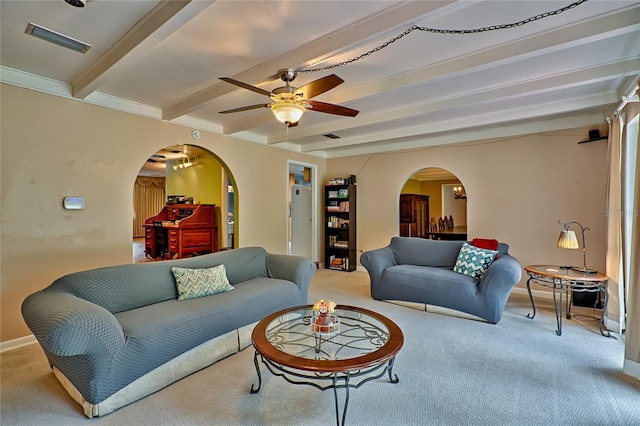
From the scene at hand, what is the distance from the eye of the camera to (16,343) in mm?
2988

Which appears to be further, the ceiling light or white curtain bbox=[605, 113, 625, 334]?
white curtain bbox=[605, 113, 625, 334]

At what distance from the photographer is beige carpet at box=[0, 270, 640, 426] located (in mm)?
1873

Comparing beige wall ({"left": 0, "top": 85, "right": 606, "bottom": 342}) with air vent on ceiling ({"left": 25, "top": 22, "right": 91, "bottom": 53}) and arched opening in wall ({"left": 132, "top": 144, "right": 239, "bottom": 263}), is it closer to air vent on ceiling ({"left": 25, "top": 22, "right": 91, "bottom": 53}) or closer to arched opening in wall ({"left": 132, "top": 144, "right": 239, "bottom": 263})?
air vent on ceiling ({"left": 25, "top": 22, "right": 91, "bottom": 53})

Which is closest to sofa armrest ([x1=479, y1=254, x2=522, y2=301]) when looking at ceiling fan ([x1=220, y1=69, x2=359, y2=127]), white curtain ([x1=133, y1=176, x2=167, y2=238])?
ceiling fan ([x1=220, y1=69, x2=359, y2=127])

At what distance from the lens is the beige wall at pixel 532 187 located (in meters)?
4.25

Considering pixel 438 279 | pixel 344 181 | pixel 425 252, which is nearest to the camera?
pixel 438 279

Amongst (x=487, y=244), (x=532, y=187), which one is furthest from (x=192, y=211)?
(x=532, y=187)

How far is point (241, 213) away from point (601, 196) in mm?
5211

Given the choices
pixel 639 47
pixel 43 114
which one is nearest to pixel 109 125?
pixel 43 114

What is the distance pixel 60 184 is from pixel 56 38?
152 centimetres

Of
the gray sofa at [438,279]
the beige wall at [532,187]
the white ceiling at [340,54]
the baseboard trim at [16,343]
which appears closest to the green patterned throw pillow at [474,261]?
the gray sofa at [438,279]

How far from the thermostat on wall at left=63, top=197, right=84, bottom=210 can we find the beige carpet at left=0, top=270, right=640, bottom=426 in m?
1.40

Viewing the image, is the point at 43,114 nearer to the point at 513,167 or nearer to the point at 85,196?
the point at 85,196

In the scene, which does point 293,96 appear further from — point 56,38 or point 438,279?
point 438,279
